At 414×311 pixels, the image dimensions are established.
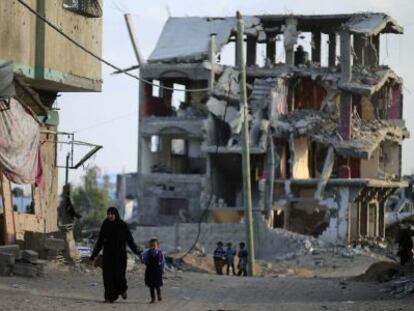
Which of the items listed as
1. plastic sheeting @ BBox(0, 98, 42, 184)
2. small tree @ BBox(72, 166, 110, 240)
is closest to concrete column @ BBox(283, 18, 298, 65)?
small tree @ BBox(72, 166, 110, 240)

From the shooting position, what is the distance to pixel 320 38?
65.1m

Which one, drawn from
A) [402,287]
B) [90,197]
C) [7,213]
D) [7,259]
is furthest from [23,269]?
[90,197]

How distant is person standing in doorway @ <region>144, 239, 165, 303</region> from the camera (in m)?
17.0

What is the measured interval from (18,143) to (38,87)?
221cm

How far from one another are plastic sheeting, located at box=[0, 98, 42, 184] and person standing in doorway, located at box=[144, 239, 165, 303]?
5.30 meters

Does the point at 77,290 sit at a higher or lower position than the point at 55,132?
lower

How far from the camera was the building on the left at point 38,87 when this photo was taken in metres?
21.5

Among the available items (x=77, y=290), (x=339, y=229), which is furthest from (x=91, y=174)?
(x=77, y=290)

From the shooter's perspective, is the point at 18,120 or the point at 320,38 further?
the point at 320,38

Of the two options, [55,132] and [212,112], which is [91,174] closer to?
[212,112]

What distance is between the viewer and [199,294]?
19391 mm

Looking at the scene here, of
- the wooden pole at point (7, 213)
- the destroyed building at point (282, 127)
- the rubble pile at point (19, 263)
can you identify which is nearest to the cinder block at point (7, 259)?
the rubble pile at point (19, 263)

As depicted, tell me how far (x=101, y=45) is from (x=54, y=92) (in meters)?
1.49

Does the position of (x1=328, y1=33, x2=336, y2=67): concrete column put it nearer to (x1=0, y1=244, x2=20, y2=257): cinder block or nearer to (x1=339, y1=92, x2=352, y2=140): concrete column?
(x1=339, y1=92, x2=352, y2=140): concrete column
